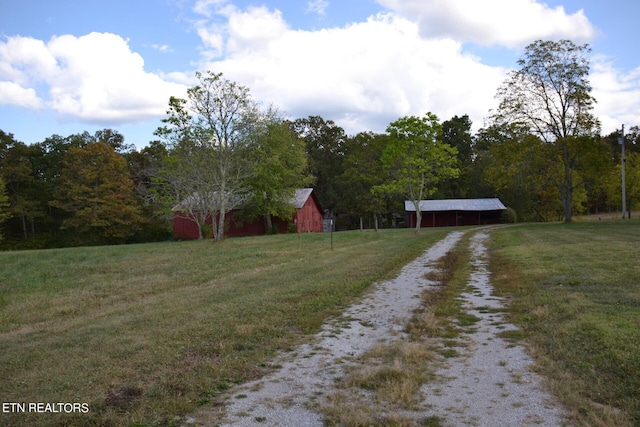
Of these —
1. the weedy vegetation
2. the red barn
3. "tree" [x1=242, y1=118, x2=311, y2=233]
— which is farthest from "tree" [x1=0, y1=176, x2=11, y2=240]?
the weedy vegetation

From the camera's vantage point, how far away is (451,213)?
5947 cm

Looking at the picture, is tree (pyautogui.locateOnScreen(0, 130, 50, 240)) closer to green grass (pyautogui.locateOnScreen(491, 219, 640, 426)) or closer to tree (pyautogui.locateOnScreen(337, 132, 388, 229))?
tree (pyautogui.locateOnScreen(337, 132, 388, 229))

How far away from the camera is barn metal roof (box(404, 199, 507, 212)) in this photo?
2239 inches

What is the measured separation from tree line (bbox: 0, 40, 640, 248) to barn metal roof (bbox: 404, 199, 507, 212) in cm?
251

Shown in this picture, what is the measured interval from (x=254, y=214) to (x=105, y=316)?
3355cm

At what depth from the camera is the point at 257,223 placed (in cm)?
4759

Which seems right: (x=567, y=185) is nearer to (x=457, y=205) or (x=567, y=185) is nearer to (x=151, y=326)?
(x=457, y=205)

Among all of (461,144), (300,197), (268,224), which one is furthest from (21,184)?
(461,144)

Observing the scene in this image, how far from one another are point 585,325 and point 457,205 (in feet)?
174

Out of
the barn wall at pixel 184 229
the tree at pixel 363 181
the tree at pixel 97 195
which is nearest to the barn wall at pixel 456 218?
the tree at pixel 363 181

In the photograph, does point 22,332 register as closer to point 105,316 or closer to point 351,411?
point 105,316

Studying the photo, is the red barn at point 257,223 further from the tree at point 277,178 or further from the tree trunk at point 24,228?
the tree trunk at point 24,228

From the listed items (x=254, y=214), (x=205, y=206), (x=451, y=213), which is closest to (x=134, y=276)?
(x=205, y=206)

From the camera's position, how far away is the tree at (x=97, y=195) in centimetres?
4391
